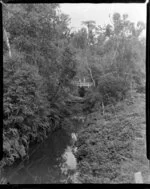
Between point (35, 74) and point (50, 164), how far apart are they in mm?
1384

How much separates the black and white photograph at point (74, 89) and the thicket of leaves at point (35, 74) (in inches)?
0.6

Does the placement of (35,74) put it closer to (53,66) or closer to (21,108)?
(53,66)

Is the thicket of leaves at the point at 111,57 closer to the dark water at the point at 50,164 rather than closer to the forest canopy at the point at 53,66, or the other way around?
the forest canopy at the point at 53,66

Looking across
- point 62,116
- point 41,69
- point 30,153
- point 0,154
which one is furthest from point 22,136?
point 0,154

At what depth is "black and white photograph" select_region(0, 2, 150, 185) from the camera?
9.12 feet

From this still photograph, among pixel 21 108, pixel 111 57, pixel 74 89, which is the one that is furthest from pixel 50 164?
pixel 111 57

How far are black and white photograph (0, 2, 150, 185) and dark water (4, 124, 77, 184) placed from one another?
0.05 ft

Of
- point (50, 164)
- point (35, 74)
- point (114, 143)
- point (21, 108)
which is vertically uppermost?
point (35, 74)

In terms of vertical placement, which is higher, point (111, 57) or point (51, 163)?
point (111, 57)

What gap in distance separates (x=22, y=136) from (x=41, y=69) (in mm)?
1084

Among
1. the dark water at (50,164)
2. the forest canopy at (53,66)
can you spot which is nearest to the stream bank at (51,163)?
the dark water at (50,164)

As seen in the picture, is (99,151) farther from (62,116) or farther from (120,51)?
(120,51)

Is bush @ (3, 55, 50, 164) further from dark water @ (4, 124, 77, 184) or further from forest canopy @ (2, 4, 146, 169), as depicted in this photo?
dark water @ (4, 124, 77, 184)

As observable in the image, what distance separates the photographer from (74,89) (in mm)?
2895
